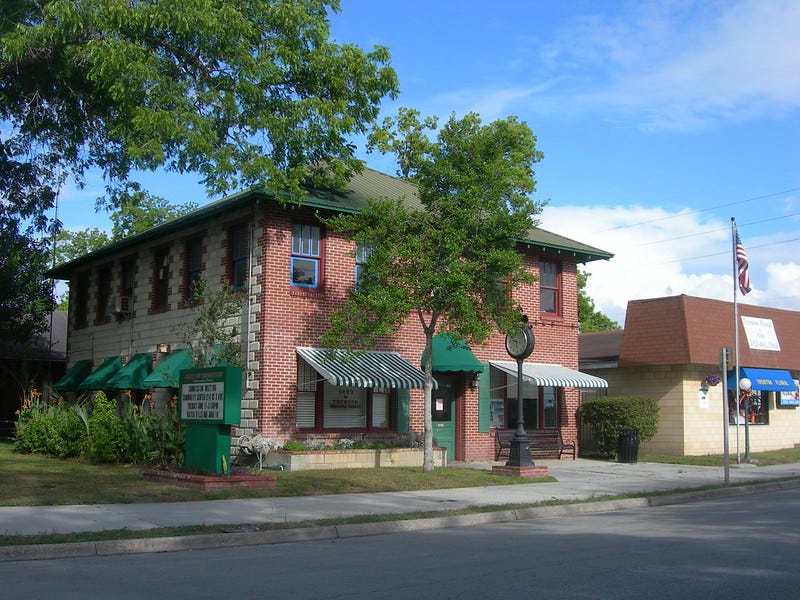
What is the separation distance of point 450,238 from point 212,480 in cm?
650

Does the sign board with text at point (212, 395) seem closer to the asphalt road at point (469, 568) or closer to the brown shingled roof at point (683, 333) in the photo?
the asphalt road at point (469, 568)

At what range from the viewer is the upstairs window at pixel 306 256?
20.2 metres

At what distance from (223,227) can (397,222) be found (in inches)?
223

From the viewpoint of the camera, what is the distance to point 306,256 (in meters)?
20.4

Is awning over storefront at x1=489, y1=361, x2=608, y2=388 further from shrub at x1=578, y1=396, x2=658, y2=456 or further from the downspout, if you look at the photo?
the downspout

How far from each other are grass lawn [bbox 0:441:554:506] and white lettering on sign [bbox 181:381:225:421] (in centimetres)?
143

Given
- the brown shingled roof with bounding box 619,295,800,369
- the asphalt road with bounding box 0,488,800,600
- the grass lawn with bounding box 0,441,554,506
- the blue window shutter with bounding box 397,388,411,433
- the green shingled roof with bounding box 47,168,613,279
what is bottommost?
the asphalt road with bounding box 0,488,800,600

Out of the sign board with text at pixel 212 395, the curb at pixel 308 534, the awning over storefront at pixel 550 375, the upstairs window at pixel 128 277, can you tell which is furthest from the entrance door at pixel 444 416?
the upstairs window at pixel 128 277

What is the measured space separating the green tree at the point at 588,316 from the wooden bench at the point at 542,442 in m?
28.8

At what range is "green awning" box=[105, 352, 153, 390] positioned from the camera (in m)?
22.8

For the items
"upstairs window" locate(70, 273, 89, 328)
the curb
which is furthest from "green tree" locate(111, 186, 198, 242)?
the curb

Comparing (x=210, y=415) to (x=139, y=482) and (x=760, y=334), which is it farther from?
(x=760, y=334)

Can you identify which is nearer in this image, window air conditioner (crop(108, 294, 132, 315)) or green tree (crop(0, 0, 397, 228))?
green tree (crop(0, 0, 397, 228))

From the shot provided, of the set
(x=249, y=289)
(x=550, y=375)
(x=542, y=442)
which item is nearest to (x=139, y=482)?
(x=249, y=289)
